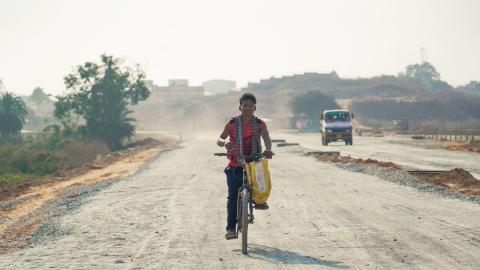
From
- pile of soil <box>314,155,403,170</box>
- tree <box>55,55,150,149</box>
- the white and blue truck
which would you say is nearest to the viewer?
pile of soil <box>314,155,403,170</box>

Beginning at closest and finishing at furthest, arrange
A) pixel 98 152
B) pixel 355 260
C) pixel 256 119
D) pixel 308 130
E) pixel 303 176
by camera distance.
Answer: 1. pixel 355 260
2. pixel 256 119
3. pixel 303 176
4. pixel 98 152
5. pixel 308 130

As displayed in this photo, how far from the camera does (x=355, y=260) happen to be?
870 cm

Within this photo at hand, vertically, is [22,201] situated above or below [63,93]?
below

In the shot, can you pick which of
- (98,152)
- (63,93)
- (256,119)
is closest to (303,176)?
(256,119)

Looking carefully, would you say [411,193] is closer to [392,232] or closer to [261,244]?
[392,232]

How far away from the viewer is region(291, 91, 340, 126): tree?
14438 cm

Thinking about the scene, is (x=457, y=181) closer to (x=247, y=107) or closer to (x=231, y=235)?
(x=231, y=235)

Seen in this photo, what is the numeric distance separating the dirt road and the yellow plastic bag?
2.47 feet

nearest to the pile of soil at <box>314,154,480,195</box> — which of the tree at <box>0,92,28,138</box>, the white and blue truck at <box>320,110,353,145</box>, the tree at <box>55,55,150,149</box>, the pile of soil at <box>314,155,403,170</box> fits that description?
the pile of soil at <box>314,155,403,170</box>

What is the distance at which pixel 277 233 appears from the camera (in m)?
11.2

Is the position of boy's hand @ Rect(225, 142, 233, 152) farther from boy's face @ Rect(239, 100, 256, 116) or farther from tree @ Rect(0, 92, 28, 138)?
tree @ Rect(0, 92, 28, 138)

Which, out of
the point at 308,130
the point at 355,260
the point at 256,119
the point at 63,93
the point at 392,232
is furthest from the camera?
the point at 308,130

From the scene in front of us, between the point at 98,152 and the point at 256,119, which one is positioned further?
the point at 98,152

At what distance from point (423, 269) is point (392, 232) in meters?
2.96
